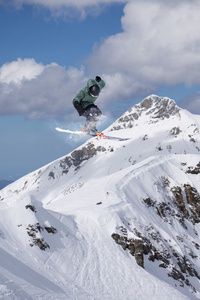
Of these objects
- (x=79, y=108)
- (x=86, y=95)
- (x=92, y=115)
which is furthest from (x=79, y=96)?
(x=92, y=115)

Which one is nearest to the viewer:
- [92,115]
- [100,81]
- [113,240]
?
[100,81]

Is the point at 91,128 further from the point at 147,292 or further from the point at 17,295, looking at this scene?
the point at 147,292

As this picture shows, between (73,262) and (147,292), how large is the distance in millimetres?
6815

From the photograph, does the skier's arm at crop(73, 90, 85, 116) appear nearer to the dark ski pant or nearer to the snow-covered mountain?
the dark ski pant

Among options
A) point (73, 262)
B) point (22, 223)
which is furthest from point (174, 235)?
point (22, 223)

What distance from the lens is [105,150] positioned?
199750 millimetres

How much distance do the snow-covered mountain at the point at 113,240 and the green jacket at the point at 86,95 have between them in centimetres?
979

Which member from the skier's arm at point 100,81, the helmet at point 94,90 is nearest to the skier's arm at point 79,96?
the helmet at point 94,90

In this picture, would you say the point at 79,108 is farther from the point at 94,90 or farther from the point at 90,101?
the point at 94,90

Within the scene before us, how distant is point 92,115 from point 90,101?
1.00 metres

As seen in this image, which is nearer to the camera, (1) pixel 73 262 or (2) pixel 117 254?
(1) pixel 73 262

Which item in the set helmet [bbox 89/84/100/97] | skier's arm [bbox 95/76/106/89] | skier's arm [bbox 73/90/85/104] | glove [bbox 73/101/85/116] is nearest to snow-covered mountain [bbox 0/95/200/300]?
glove [bbox 73/101/85/116]

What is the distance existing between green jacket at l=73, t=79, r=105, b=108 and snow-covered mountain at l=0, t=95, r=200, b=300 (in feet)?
32.1

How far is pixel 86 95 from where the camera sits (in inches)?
538
